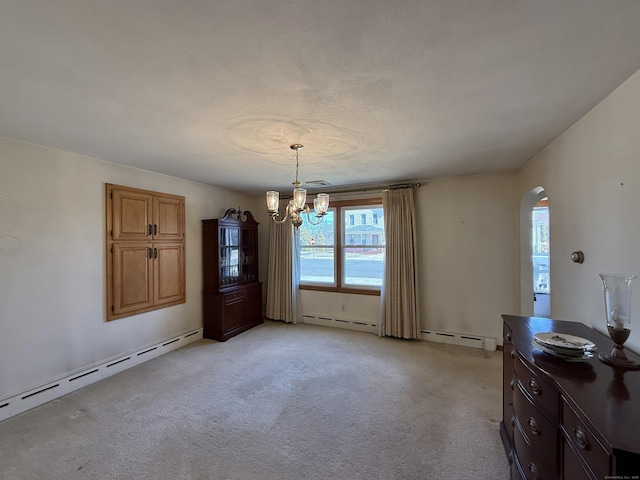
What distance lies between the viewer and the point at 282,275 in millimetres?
5145

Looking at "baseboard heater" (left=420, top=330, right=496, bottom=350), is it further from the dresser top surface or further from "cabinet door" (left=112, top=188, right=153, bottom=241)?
"cabinet door" (left=112, top=188, right=153, bottom=241)

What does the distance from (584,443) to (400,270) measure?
10.6 ft

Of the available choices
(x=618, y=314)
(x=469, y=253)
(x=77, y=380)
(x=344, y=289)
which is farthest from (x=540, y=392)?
(x=77, y=380)

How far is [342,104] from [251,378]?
2.86 m

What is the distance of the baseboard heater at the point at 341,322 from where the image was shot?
4.57m

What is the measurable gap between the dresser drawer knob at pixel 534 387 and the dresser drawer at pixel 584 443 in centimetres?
19

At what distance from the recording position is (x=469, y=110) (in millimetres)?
1893

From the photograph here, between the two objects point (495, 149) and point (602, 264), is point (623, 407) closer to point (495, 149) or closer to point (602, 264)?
point (602, 264)

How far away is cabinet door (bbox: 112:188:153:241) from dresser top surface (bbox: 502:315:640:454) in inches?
155

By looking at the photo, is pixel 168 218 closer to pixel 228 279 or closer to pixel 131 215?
pixel 131 215

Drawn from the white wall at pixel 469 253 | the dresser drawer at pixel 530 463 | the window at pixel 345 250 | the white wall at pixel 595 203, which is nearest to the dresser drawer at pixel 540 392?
the dresser drawer at pixel 530 463

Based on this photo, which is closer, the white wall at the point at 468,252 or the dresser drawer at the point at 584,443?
the dresser drawer at the point at 584,443

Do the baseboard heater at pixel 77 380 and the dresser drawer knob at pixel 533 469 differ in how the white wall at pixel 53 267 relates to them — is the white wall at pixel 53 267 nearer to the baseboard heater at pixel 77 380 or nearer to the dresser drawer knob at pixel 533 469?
the baseboard heater at pixel 77 380

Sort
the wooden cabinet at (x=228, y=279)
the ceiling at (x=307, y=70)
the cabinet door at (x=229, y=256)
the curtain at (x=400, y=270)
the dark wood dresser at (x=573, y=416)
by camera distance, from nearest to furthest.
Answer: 1. the dark wood dresser at (x=573, y=416)
2. the ceiling at (x=307, y=70)
3. the curtain at (x=400, y=270)
4. the wooden cabinet at (x=228, y=279)
5. the cabinet door at (x=229, y=256)
